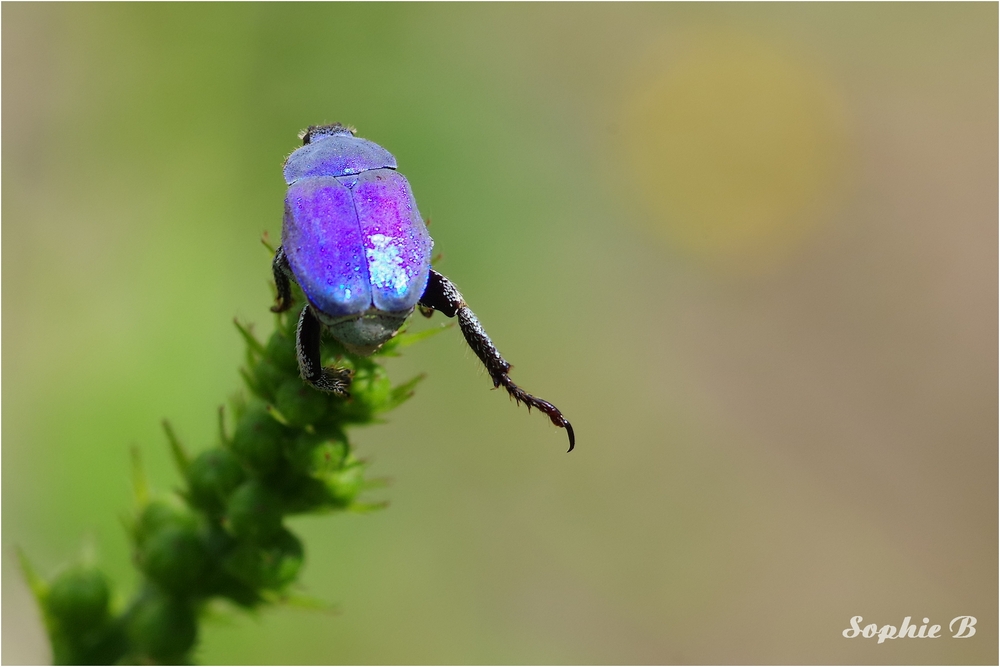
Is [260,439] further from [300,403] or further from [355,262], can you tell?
[355,262]

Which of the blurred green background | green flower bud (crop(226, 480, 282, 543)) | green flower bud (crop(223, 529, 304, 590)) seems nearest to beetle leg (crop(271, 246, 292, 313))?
green flower bud (crop(226, 480, 282, 543))

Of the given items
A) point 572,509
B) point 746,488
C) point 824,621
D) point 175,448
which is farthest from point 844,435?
point 175,448

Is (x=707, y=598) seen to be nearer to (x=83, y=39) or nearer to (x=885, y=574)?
(x=885, y=574)

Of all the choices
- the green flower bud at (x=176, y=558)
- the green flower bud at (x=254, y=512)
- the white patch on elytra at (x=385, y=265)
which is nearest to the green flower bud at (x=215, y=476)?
the green flower bud at (x=254, y=512)

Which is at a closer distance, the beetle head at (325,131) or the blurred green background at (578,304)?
the beetle head at (325,131)

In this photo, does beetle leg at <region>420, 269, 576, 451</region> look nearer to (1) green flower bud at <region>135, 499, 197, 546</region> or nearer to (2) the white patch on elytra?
(2) the white patch on elytra

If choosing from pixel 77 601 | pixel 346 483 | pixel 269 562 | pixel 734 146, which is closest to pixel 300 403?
pixel 346 483

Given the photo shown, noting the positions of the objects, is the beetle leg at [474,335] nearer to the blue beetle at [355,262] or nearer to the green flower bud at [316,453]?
the blue beetle at [355,262]
